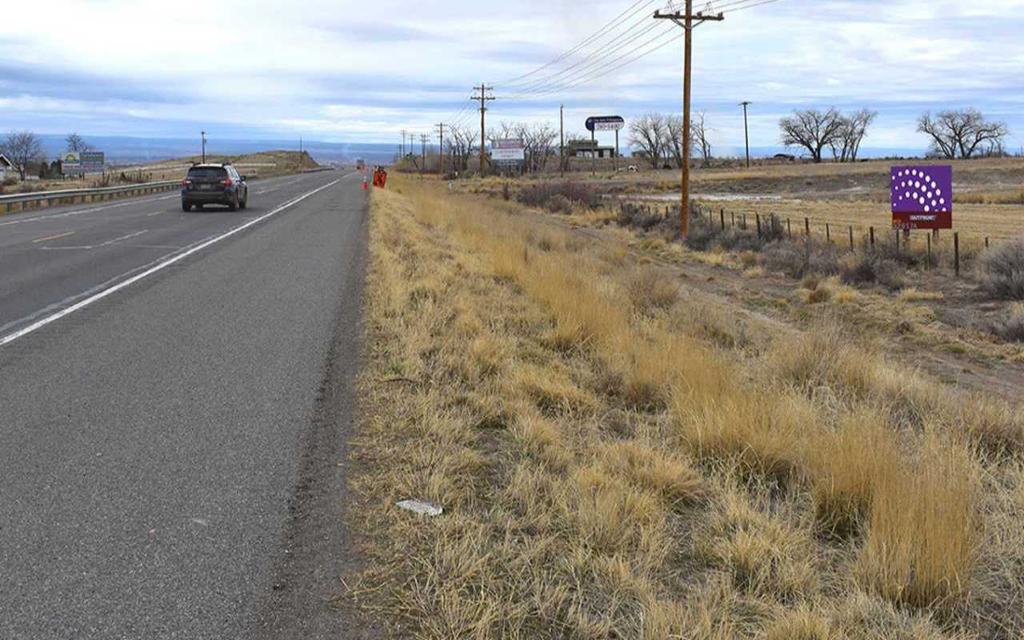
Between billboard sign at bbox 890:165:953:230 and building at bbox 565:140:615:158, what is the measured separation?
138 meters

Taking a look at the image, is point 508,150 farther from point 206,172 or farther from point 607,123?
point 206,172

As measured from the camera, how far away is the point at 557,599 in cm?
337

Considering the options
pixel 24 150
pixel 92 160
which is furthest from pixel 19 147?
pixel 92 160

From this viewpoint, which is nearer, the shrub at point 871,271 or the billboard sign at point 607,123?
the shrub at point 871,271

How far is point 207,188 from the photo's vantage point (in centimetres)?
3039

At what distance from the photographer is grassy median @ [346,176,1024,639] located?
335 cm

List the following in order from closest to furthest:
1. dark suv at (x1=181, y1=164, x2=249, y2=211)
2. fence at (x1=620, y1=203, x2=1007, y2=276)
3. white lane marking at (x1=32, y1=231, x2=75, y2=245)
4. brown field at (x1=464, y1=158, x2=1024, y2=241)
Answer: white lane marking at (x1=32, y1=231, x2=75, y2=245), fence at (x1=620, y1=203, x2=1007, y2=276), dark suv at (x1=181, y1=164, x2=249, y2=211), brown field at (x1=464, y1=158, x2=1024, y2=241)

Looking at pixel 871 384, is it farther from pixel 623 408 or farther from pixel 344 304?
pixel 344 304

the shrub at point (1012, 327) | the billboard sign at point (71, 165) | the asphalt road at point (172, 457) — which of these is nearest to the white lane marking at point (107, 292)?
the asphalt road at point (172, 457)

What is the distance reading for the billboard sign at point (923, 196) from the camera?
66.2 feet

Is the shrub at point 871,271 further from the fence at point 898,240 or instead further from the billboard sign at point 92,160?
the billboard sign at point 92,160

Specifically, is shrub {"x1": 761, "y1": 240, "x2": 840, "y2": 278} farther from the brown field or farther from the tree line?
the tree line

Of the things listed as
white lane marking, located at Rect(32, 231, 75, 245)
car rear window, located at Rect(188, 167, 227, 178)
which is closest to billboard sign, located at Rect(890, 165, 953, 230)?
white lane marking, located at Rect(32, 231, 75, 245)

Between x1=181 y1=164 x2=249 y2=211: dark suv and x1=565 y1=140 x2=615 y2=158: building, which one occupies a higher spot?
x1=565 y1=140 x2=615 y2=158: building
